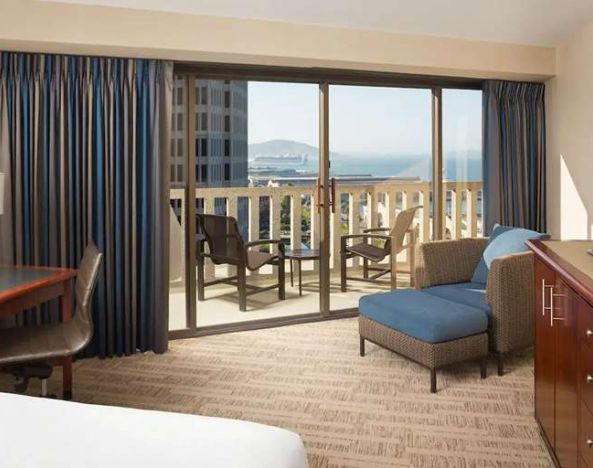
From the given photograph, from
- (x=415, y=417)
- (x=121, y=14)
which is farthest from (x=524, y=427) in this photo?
(x=121, y=14)

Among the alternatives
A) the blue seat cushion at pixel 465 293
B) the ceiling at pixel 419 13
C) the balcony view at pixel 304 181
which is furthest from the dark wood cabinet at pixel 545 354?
the balcony view at pixel 304 181

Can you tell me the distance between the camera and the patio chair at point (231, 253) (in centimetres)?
429

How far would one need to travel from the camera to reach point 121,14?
3.49m

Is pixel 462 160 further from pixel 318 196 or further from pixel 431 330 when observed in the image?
pixel 431 330

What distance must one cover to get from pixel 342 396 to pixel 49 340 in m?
1.51

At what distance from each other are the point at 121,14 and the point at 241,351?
2.28 metres

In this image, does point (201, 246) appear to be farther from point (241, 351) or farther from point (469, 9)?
point (469, 9)

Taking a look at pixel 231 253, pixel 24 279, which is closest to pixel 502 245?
pixel 231 253

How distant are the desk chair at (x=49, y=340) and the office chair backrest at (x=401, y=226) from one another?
2.78 m

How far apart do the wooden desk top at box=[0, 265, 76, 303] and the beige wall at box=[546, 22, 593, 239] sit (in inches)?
140

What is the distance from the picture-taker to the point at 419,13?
12.0ft

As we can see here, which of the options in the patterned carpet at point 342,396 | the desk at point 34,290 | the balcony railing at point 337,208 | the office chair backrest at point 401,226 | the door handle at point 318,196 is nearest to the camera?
the patterned carpet at point 342,396

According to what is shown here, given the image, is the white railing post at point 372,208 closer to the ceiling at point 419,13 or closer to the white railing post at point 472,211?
the white railing post at point 472,211


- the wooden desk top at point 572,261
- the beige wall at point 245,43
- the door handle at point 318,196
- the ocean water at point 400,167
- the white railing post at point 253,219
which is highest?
the beige wall at point 245,43
